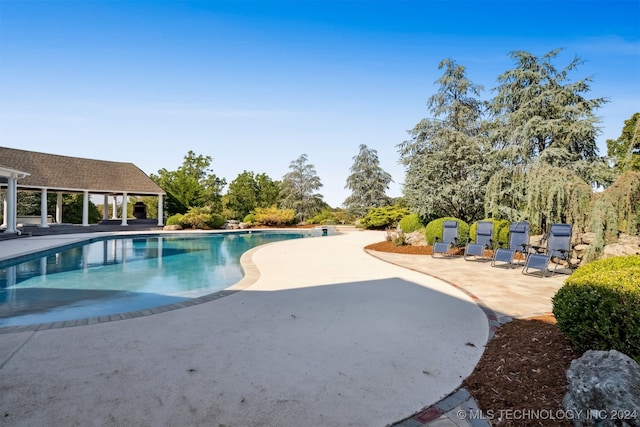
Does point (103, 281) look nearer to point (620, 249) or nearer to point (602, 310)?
point (602, 310)

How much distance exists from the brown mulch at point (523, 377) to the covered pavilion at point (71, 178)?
23.3 m

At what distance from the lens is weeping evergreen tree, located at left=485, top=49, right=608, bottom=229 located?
39.5 ft

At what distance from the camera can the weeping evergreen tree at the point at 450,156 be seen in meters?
14.3

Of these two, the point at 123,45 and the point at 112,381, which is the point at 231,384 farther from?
the point at 123,45

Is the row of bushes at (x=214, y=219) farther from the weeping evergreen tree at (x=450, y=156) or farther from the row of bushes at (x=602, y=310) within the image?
the row of bushes at (x=602, y=310)

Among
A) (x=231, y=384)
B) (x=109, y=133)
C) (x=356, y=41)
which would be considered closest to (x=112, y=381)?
(x=231, y=384)

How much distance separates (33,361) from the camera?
121 inches

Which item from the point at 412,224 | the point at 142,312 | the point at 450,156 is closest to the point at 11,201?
the point at 142,312

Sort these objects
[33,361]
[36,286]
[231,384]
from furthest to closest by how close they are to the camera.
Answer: [36,286]
[33,361]
[231,384]

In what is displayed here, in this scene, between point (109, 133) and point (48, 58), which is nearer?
point (48, 58)

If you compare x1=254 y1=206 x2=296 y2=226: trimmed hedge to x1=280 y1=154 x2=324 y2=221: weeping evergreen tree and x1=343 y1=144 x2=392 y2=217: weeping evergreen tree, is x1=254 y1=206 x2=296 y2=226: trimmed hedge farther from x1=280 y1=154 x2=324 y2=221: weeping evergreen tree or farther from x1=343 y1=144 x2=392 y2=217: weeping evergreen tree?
x1=343 y1=144 x2=392 y2=217: weeping evergreen tree

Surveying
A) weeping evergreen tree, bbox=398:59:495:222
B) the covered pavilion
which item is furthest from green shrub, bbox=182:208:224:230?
weeping evergreen tree, bbox=398:59:495:222

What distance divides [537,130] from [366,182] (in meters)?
20.3

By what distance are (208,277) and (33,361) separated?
5.91 metres
